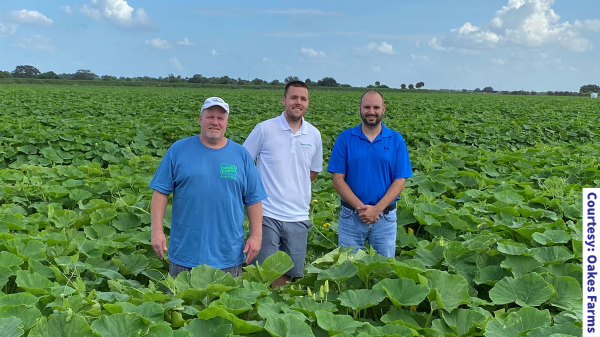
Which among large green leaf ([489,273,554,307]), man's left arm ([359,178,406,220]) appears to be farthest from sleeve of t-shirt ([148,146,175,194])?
large green leaf ([489,273,554,307])

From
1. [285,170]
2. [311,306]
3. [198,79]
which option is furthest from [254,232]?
[198,79]

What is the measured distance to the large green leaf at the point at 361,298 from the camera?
7.40ft

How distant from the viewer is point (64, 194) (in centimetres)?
566

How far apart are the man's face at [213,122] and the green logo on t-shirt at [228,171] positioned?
187mm

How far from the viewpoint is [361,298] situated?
7.62ft

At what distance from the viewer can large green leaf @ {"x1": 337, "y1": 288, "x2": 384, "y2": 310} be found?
226 cm

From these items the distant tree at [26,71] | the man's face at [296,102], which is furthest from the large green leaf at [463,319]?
the distant tree at [26,71]

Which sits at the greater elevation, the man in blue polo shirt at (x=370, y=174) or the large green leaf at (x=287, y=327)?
the man in blue polo shirt at (x=370, y=174)


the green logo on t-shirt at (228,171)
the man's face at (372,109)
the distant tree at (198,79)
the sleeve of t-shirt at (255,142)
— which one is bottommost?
the green logo on t-shirt at (228,171)

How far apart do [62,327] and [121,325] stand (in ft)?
0.77

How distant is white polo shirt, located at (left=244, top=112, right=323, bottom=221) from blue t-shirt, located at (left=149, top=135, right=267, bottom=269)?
1.81 feet

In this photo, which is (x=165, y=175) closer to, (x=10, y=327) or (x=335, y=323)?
(x=10, y=327)

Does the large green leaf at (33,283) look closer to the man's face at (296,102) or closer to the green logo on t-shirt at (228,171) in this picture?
the green logo on t-shirt at (228,171)

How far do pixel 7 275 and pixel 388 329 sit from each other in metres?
2.06
